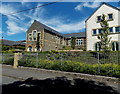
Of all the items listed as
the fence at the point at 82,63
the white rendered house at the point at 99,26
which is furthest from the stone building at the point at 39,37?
the fence at the point at 82,63

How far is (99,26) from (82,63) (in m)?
14.8

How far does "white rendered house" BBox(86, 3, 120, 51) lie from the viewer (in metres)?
17.5

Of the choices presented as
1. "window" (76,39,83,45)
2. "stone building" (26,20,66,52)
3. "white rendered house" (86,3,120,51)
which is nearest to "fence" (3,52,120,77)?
"white rendered house" (86,3,120,51)

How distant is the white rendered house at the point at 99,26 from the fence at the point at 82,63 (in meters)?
12.4

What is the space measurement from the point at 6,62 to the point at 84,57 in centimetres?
870

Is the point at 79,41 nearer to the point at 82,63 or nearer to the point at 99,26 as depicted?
the point at 99,26

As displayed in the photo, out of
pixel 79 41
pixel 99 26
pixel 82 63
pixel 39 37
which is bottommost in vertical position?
pixel 82 63

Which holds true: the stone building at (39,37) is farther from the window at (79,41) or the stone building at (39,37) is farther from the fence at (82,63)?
the fence at (82,63)

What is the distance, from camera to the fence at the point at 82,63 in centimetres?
585

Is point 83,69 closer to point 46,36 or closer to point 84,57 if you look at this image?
point 84,57

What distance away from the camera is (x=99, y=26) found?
18.9m

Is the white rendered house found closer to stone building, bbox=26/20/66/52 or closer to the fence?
stone building, bbox=26/20/66/52

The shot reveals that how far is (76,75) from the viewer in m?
6.23

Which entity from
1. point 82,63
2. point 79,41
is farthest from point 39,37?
point 82,63
